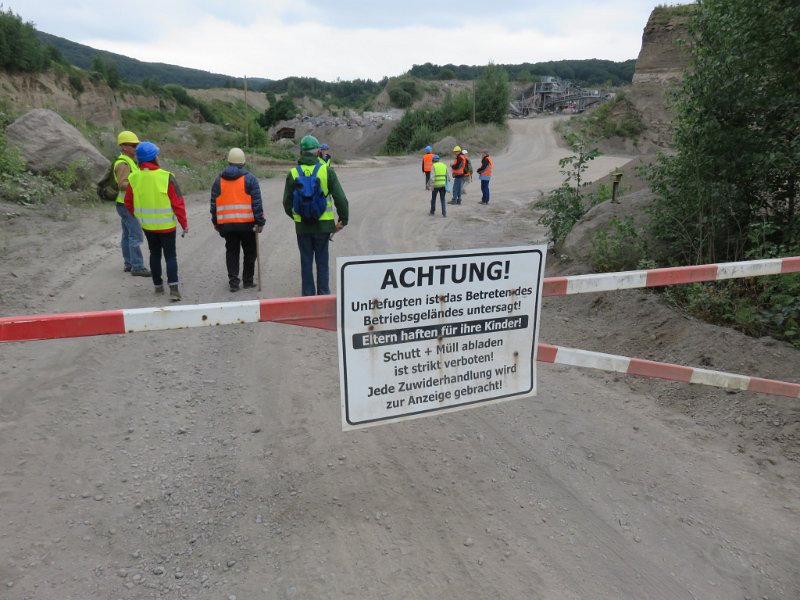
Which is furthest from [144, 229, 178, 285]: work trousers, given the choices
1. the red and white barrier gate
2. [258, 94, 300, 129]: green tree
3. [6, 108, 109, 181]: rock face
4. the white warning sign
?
[258, 94, 300, 129]: green tree

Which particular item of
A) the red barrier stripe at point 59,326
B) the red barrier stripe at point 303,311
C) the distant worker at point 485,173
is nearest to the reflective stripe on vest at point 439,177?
the distant worker at point 485,173

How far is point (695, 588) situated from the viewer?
2.65 m

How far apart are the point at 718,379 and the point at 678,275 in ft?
2.62

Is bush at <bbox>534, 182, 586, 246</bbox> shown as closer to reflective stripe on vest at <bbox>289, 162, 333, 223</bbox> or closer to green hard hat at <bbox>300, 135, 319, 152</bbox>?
reflective stripe on vest at <bbox>289, 162, 333, 223</bbox>

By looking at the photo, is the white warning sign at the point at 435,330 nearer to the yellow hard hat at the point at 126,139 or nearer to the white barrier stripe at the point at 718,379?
the white barrier stripe at the point at 718,379

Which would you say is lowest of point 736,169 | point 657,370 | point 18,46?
point 657,370

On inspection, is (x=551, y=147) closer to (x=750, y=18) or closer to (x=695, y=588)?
(x=750, y=18)

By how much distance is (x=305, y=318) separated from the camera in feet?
8.52

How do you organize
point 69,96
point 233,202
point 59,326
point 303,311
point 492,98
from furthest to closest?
point 69,96, point 492,98, point 233,202, point 303,311, point 59,326

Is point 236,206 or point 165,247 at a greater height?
point 236,206

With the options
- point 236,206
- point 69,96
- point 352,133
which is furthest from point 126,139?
point 69,96

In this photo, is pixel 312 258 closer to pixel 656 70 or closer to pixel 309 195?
pixel 309 195

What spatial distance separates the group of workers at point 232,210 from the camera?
245 inches

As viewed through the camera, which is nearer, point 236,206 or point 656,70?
point 236,206
